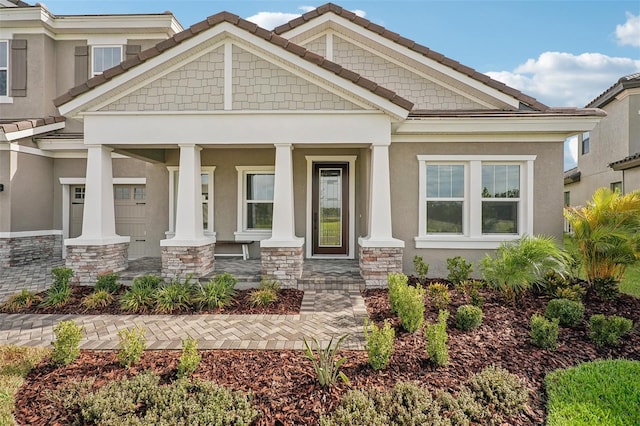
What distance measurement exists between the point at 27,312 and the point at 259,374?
5.13 meters

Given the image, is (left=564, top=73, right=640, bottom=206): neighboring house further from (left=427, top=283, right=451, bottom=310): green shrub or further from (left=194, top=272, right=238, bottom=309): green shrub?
(left=194, top=272, right=238, bottom=309): green shrub

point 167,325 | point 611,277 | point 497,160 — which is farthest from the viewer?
point 497,160

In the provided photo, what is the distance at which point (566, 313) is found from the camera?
524cm

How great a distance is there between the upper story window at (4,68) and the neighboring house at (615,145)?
2326 cm

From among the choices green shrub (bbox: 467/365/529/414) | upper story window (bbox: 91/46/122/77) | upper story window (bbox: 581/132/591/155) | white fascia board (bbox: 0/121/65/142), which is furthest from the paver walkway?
upper story window (bbox: 581/132/591/155)

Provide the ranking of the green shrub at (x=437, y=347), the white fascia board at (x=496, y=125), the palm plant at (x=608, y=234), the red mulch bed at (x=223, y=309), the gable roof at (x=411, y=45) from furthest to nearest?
the gable roof at (x=411, y=45)
the white fascia board at (x=496, y=125)
the palm plant at (x=608, y=234)
the red mulch bed at (x=223, y=309)
the green shrub at (x=437, y=347)

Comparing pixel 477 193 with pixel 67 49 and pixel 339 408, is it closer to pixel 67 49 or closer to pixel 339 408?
pixel 339 408

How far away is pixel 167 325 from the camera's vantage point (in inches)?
219

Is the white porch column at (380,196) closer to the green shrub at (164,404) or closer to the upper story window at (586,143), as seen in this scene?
the green shrub at (164,404)

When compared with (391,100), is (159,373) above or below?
below

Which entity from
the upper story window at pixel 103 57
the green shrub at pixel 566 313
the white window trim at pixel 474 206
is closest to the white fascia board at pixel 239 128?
the white window trim at pixel 474 206

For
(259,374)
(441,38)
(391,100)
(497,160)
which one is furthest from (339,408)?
(441,38)

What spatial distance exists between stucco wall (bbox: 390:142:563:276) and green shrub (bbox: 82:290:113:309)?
6.24m

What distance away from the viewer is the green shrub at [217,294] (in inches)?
249
